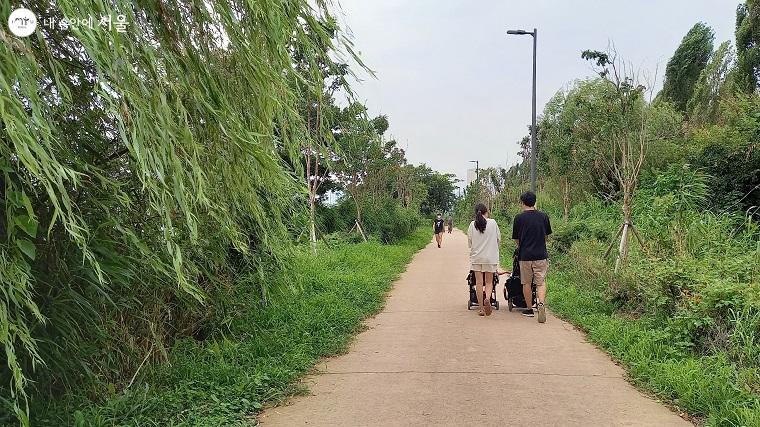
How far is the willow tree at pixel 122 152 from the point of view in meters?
2.12

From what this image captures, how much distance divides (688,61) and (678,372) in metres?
28.5

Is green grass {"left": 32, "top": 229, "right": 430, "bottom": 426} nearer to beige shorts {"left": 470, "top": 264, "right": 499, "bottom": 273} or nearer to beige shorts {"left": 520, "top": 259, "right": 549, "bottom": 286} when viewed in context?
beige shorts {"left": 470, "top": 264, "right": 499, "bottom": 273}

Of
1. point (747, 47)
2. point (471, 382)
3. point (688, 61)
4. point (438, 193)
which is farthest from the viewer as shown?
point (438, 193)

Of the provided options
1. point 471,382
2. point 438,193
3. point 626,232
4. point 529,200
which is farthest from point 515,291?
point 438,193

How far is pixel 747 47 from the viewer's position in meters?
18.3

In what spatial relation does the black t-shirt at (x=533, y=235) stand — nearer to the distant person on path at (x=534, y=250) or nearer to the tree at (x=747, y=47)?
the distant person on path at (x=534, y=250)

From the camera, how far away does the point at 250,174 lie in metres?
3.48

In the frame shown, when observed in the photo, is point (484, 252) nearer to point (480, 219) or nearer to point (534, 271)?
point (480, 219)

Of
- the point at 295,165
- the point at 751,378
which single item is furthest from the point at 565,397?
the point at 295,165

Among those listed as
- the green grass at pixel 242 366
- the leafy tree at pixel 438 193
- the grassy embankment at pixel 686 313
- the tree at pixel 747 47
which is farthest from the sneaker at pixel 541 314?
the leafy tree at pixel 438 193

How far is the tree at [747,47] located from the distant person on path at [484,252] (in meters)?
15.2

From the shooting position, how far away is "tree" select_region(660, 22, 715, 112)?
2770 centimetres

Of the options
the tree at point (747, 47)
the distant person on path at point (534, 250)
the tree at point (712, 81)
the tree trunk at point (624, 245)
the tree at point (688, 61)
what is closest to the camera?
the distant person on path at point (534, 250)

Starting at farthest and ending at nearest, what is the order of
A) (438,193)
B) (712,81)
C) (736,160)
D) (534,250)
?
(438,193) → (712,81) → (736,160) → (534,250)
